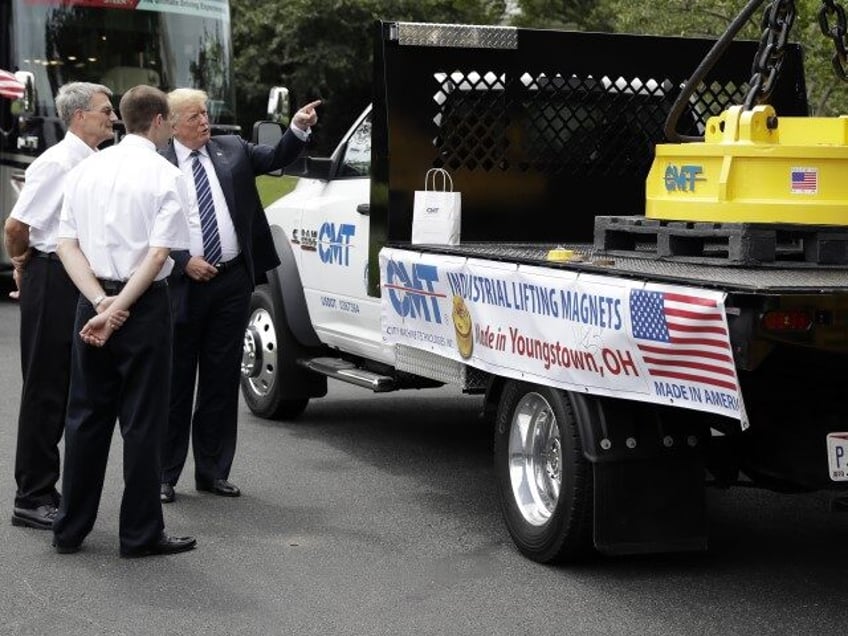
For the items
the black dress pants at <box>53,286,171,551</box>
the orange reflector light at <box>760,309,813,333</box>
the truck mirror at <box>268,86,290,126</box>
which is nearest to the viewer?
the orange reflector light at <box>760,309,813,333</box>

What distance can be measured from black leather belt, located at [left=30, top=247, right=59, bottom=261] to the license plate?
3.34m

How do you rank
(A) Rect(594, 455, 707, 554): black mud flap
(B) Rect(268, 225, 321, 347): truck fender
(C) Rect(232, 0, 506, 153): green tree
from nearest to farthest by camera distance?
(A) Rect(594, 455, 707, 554): black mud flap
(B) Rect(268, 225, 321, 347): truck fender
(C) Rect(232, 0, 506, 153): green tree

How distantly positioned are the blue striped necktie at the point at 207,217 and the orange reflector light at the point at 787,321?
3437 mm

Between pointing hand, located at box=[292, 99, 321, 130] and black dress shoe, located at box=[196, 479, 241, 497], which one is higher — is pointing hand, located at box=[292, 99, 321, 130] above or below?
above

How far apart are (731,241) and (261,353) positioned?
4443 mm

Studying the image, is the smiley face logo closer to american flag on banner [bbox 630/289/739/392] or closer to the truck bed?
the truck bed

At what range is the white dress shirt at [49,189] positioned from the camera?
24.0 feet

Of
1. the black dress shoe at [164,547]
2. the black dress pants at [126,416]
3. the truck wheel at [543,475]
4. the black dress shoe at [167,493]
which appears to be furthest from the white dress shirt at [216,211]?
the truck wheel at [543,475]

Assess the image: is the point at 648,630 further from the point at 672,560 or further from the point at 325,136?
the point at 325,136

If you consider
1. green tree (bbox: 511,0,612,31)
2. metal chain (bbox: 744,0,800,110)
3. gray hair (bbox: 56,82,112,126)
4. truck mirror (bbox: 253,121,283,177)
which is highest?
green tree (bbox: 511,0,612,31)

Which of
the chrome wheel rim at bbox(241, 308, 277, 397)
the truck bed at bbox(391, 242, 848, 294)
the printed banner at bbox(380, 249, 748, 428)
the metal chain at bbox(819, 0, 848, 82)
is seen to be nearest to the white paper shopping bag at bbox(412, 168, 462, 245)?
the printed banner at bbox(380, 249, 748, 428)

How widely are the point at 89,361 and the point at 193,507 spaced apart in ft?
4.47

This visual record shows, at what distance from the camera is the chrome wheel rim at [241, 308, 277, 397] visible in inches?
408

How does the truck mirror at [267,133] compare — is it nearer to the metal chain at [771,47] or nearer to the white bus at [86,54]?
the metal chain at [771,47]
